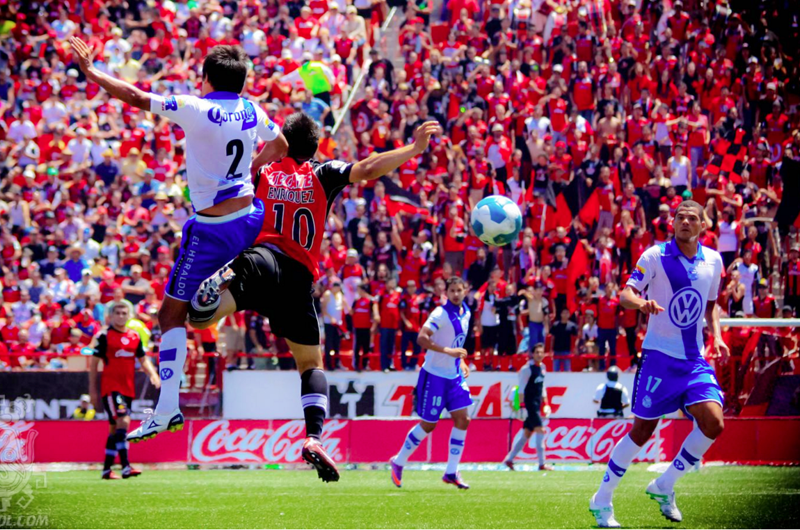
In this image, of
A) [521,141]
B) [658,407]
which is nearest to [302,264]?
[658,407]

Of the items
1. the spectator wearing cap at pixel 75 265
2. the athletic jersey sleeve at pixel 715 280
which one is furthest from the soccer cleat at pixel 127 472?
the athletic jersey sleeve at pixel 715 280

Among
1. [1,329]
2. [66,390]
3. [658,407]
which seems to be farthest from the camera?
[1,329]

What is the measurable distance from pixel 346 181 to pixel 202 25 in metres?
19.4

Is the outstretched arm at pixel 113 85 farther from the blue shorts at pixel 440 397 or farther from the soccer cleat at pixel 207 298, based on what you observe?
the blue shorts at pixel 440 397

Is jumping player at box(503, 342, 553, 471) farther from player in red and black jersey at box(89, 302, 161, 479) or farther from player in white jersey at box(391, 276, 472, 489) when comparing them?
player in red and black jersey at box(89, 302, 161, 479)

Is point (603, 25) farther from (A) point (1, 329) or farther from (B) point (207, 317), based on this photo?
(B) point (207, 317)

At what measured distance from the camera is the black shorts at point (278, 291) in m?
7.60

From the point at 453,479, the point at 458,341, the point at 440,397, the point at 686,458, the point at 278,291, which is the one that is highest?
the point at 278,291

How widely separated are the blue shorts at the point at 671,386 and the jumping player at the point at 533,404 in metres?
7.36

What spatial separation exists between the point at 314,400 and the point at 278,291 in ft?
3.07

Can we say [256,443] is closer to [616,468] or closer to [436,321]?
[436,321]

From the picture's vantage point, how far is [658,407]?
969 cm

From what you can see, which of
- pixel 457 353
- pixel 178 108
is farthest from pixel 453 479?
pixel 178 108

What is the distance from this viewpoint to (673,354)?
971cm
